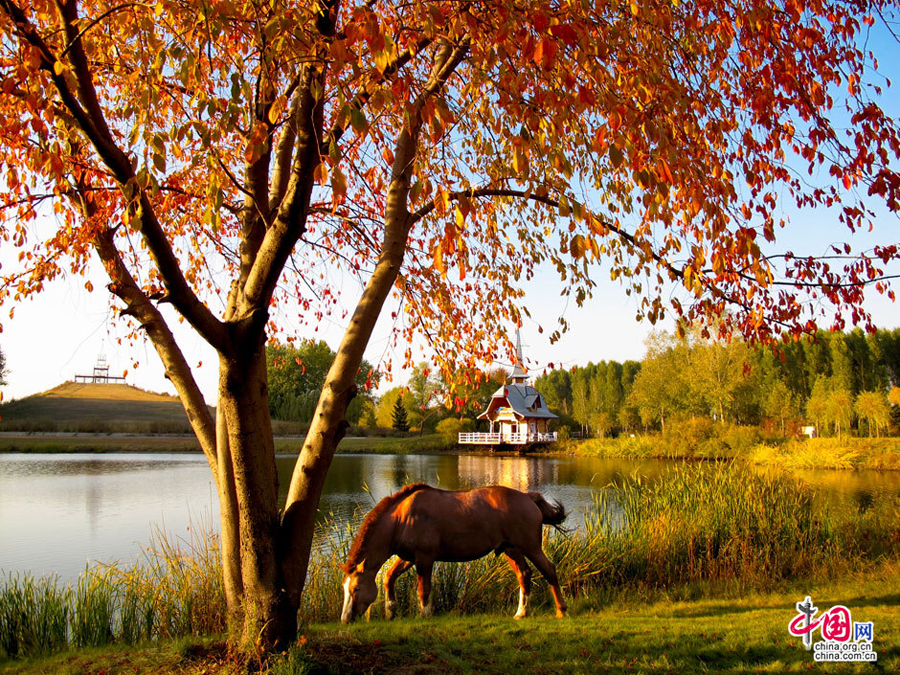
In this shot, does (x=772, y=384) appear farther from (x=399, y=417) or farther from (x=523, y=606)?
(x=523, y=606)

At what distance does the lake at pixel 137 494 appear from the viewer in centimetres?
1187

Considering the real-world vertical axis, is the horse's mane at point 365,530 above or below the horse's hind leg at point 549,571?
above

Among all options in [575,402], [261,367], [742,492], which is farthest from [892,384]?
[261,367]

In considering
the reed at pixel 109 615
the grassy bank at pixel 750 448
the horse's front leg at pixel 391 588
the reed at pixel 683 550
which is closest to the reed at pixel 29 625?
the reed at pixel 109 615

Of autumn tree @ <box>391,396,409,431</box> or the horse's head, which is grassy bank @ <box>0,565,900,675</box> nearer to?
the horse's head

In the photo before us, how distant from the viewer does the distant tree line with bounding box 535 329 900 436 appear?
39094 mm

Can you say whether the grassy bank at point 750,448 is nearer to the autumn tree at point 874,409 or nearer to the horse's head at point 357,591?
the autumn tree at point 874,409

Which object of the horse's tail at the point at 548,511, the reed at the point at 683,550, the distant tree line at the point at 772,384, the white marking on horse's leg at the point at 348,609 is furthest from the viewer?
the distant tree line at the point at 772,384

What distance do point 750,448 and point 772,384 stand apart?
717 inches

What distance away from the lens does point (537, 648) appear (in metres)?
4.70

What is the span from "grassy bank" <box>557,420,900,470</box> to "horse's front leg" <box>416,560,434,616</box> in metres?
22.4

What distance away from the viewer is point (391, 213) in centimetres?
459

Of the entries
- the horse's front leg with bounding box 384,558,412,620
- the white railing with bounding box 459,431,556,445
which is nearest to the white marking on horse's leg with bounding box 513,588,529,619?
the horse's front leg with bounding box 384,558,412,620

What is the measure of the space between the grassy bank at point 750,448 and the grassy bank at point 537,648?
2135cm
